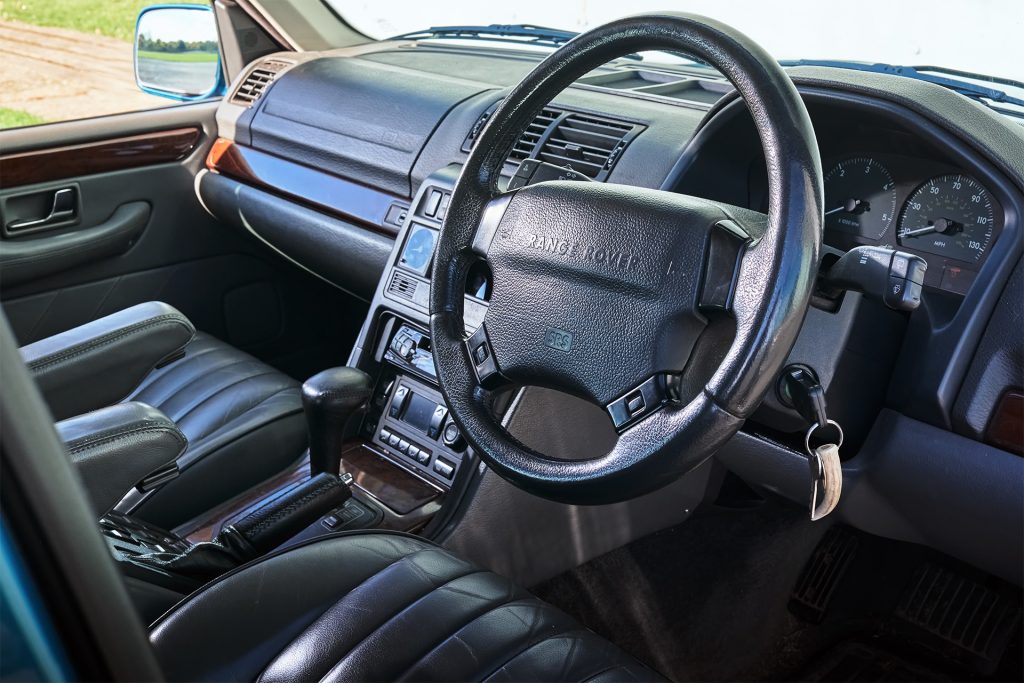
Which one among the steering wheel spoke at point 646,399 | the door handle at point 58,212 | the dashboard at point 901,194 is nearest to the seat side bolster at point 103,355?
the steering wheel spoke at point 646,399

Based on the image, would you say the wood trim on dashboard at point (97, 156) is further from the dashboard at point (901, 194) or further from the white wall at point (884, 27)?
the dashboard at point (901, 194)

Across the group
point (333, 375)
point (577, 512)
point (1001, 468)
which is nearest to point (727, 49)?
point (1001, 468)

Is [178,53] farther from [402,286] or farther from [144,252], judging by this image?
[402,286]

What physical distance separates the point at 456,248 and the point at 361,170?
3.51 ft

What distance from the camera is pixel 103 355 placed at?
4.79ft

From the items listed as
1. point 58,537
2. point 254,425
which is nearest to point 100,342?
point 254,425

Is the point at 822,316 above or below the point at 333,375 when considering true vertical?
above

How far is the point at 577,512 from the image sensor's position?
181 centimetres

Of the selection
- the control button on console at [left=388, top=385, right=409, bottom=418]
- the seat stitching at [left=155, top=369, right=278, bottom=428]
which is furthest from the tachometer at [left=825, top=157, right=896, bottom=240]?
the seat stitching at [left=155, top=369, right=278, bottom=428]

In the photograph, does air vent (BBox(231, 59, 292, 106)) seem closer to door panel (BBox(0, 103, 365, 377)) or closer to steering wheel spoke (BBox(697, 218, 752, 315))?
door panel (BBox(0, 103, 365, 377))

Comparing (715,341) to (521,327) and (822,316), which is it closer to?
(521,327)

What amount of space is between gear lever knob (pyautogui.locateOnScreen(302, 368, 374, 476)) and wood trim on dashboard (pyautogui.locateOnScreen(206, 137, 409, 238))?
2.07ft

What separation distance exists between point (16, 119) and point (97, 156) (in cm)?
20

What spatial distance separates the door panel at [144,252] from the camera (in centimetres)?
241
